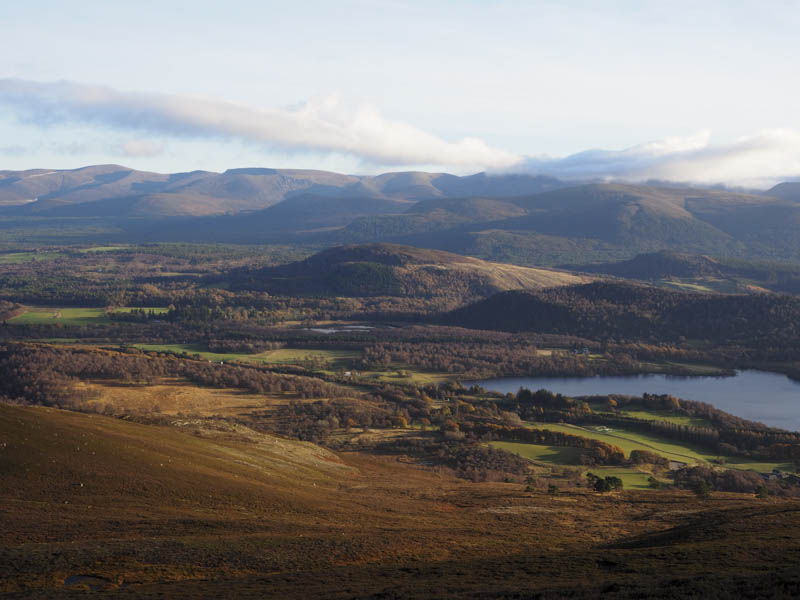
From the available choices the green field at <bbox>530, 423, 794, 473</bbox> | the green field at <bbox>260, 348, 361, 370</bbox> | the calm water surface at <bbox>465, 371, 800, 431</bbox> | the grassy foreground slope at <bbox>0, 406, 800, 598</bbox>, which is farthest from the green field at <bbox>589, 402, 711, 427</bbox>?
the green field at <bbox>260, 348, 361, 370</bbox>

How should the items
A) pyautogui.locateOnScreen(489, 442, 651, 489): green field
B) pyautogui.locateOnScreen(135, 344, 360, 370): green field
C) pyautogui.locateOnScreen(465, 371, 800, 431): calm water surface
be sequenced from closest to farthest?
pyautogui.locateOnScreen(489, 442, 651, 489): green field < pyautogui.locateOnScreen(465, 371, 800, 431): calm water surface < pyautogui.locateOnScreen(135, 344, 360, 370): green field

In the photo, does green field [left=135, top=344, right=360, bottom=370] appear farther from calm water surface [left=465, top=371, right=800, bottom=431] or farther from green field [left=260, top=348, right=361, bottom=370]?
calm water surface [left=465, top=371, right=800, bottom=431]

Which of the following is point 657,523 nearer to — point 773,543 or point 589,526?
point 589,526

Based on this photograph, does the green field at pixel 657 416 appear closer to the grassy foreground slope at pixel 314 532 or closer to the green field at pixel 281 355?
the grassy foreground slope at pixel 314 532

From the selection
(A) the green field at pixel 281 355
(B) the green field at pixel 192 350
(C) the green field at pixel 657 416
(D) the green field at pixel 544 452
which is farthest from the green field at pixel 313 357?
(D) the green field at pixel 544 452

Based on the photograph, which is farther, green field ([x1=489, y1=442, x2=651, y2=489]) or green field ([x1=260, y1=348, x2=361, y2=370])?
green field ([x1=260, y1=348, x2=361, y2=370])

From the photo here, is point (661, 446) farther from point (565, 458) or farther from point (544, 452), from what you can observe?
point (544, 452)

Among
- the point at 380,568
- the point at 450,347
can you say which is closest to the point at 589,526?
the point at 380,568
